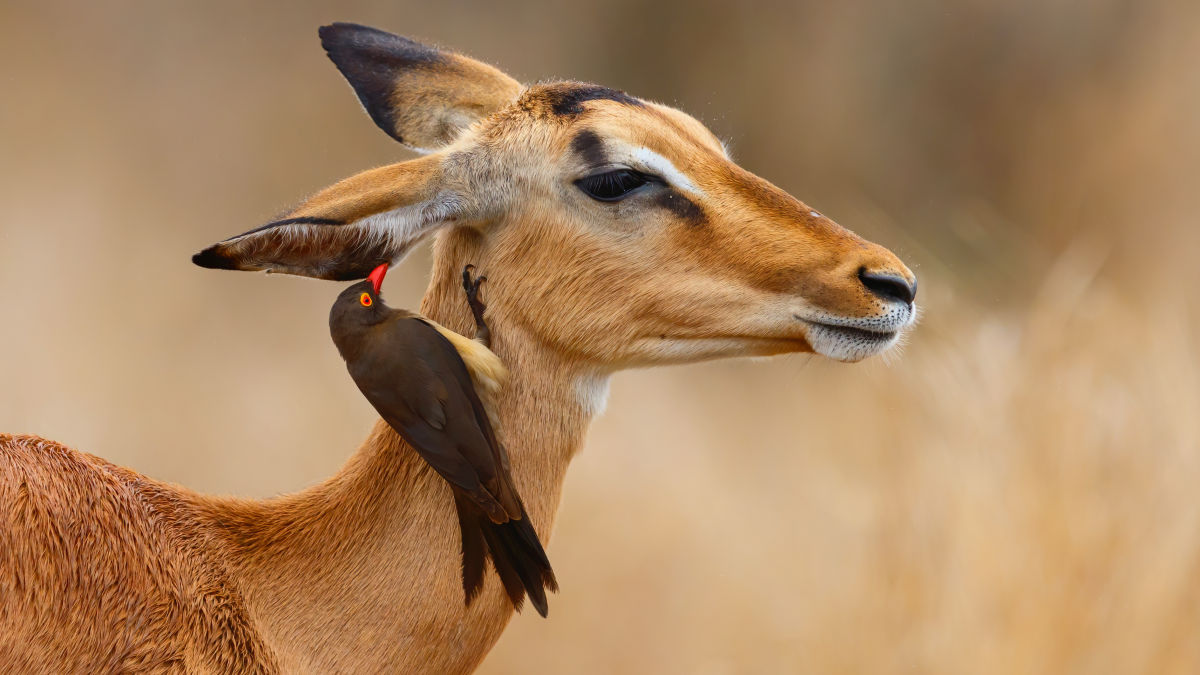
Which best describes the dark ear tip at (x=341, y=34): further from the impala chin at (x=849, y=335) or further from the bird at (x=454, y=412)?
the impala chin at (x=849, y=335)

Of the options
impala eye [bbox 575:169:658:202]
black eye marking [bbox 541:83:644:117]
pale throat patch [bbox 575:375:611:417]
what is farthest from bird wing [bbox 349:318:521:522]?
black eye marking [bbox 541:83:644:117]

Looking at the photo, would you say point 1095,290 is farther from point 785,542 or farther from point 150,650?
point 150,650

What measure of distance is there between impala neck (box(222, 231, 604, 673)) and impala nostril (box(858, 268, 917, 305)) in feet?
1.64

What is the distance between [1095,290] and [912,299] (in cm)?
183

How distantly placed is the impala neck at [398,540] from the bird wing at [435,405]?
5.4 inches

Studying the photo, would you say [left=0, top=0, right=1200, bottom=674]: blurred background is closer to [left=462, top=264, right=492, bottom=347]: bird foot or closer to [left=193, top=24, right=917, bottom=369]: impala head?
[left=193, top=24, right=917, bottom=369]: impala head

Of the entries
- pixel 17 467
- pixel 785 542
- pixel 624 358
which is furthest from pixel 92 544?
pixel 785 542

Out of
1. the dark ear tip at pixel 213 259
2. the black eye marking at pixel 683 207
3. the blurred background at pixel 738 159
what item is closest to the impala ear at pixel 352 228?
the dark ear tip at pixel 213 259

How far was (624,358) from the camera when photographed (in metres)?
1.94

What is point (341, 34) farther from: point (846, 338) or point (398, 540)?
point (846, 338)

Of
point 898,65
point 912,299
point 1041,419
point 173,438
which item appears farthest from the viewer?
point 898,65

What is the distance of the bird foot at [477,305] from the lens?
1.94m

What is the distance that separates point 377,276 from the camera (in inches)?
74.0

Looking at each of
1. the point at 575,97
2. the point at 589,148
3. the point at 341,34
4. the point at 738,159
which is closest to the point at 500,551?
the point at 589,148
